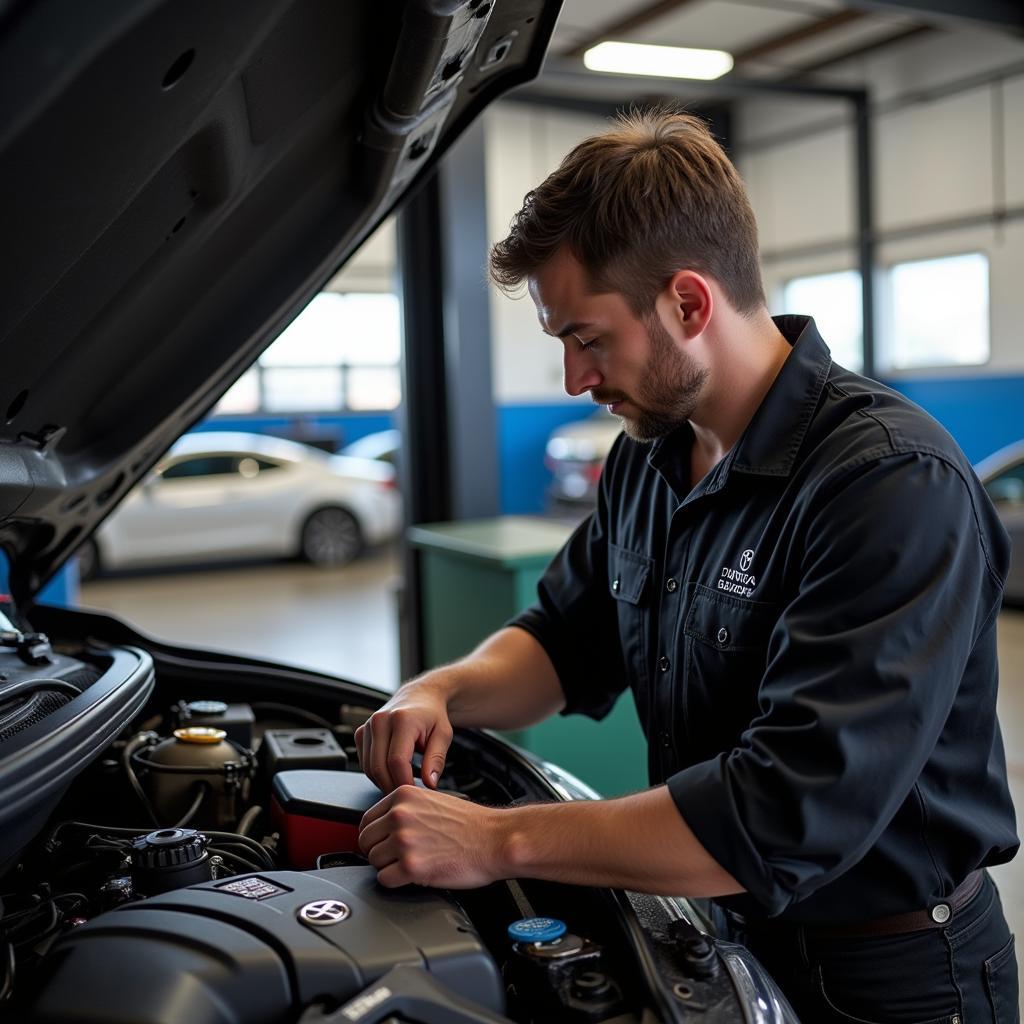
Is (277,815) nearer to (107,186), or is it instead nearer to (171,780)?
(171,780)

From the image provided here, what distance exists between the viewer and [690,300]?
119 centimetres

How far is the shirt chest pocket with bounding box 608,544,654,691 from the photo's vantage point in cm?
141

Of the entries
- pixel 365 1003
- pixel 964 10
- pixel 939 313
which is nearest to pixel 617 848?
pixel 365 1003

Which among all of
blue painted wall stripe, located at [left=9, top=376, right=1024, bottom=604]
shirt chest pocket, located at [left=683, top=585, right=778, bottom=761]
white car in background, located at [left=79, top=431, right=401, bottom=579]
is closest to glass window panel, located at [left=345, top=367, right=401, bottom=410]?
blue painted wall stripe, located at [left=9, top=376, right=1024, bottom=604]

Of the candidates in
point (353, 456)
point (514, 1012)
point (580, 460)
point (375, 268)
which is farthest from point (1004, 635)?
point (375, 268)

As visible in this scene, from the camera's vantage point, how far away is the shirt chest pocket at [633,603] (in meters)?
1.41

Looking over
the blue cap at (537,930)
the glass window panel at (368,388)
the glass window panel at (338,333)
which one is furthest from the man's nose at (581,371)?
the glass window panel at (368,388)

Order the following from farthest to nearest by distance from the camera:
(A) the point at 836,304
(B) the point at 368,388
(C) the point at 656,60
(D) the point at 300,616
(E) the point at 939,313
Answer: (B) the point at 368,388, (A) the point at 836,304, (E) the point at 939,313, (D) the point at 300,616, (C) the point at 656,60

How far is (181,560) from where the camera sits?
8.43m

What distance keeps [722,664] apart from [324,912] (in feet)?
1.70

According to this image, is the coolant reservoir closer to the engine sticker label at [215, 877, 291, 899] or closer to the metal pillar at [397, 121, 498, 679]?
the engine sticker label at [215, 877, 291, 899]

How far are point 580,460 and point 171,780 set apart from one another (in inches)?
336

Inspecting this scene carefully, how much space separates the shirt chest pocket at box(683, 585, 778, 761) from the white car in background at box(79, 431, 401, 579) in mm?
7069

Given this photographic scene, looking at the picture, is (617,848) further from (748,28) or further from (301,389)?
(301,389)
